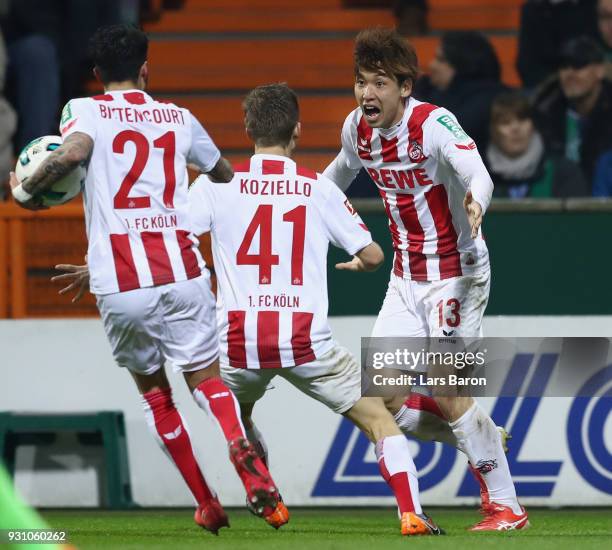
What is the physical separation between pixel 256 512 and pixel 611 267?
354 centimetres

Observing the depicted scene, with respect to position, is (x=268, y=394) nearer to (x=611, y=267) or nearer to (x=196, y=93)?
(x=611, y=267)

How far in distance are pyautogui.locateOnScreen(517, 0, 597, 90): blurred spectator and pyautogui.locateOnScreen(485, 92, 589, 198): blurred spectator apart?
952 mm

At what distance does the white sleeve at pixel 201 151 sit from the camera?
587cm

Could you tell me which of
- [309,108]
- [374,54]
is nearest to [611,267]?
[374,54]

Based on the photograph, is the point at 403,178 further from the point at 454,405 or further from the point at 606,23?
the point at 606,23

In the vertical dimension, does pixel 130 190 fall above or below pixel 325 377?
above

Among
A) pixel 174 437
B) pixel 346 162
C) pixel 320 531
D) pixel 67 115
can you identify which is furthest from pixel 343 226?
pixel 320 531

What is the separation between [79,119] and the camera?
18.5 feet

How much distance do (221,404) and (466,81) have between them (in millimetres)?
4973

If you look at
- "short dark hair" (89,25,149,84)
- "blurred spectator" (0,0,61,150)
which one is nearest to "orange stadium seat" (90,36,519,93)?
"blurred spectator" (0,0,61,150)

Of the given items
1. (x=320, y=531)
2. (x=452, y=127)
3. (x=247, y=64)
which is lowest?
(x=320, y=531)

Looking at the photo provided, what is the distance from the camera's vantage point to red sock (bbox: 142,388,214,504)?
19.2 feet

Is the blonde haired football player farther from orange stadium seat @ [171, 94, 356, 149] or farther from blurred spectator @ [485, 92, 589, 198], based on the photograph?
orange stadium seat @ [171, 94, 356, 149]

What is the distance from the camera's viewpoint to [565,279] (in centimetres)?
834
